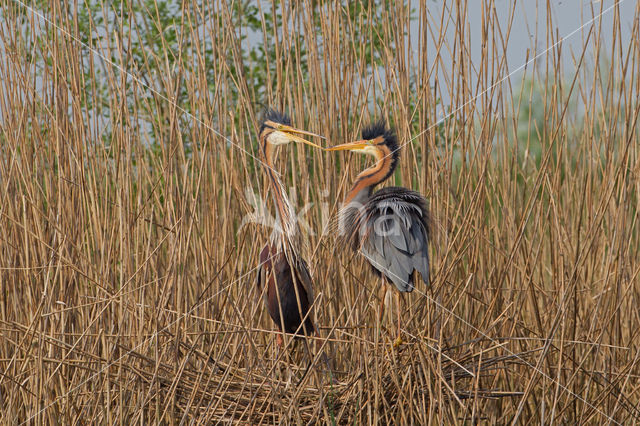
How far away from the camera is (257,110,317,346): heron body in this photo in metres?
1.20

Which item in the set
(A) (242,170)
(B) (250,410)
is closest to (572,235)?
(A) (242,170)

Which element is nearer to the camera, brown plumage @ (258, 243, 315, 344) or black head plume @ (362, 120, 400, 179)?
black head plume @ (362, 120, 400, 179)

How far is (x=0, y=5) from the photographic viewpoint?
1.93 m

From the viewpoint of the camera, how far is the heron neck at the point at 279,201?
1233mm

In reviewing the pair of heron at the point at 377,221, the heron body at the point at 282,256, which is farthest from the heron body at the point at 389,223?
the heron body at the point at 282,256

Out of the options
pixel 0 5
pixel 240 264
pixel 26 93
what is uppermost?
pixel 0 5

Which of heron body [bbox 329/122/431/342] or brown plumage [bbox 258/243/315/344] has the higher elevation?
heron body [bbox 329/122/431/342]

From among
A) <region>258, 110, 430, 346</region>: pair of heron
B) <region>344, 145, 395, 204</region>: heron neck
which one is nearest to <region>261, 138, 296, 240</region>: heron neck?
<region>258, 110, 430, 346</region>: pair of heron

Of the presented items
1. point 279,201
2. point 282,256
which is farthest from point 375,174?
point 282,256

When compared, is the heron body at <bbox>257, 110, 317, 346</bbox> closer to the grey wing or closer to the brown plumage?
the brown plumage

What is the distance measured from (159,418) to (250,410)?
188 mm

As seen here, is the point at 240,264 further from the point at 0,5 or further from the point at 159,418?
the point at 0,5

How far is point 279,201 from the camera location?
1.28m

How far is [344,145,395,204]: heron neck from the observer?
1234 mm
